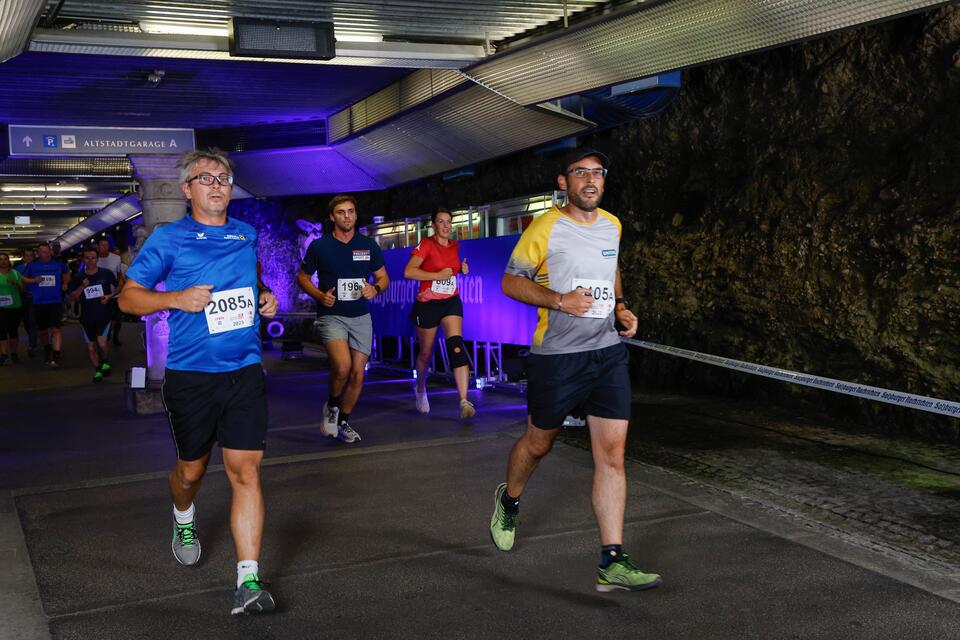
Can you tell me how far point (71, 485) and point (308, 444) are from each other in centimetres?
203

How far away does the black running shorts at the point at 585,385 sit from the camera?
4492mm

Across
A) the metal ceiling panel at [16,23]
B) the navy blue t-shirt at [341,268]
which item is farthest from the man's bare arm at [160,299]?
the metal ceiling panel at [16,23]

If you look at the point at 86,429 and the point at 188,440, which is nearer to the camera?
the point at 188,440

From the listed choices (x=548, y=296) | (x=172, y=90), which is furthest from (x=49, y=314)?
(x=548, y=296)

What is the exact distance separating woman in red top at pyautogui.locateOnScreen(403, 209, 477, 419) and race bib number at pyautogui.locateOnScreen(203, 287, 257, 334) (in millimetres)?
5182

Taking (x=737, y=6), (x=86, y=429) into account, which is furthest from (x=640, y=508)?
(x=86, y=429)

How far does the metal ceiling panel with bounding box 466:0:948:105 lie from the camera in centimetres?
737

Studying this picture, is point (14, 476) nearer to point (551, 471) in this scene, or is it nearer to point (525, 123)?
point (551, 471)

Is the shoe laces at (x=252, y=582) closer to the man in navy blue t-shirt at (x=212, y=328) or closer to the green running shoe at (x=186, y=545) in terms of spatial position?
the man in navy blue t-shirt at (x=212, y=328)

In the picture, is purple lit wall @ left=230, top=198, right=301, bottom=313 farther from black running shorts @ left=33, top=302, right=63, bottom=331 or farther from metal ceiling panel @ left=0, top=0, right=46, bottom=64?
metal ceiling panel @ left=0, top=0, right=46, bottom=64

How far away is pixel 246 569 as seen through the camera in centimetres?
414

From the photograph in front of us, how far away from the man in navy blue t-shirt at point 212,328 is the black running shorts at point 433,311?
528cm

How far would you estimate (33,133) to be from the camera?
14195mm

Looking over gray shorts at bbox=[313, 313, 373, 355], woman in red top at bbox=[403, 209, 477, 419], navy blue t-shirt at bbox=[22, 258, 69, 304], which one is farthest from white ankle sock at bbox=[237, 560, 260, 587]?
navy blue t-shirt at bbox=[22, 258, 69, 304]
